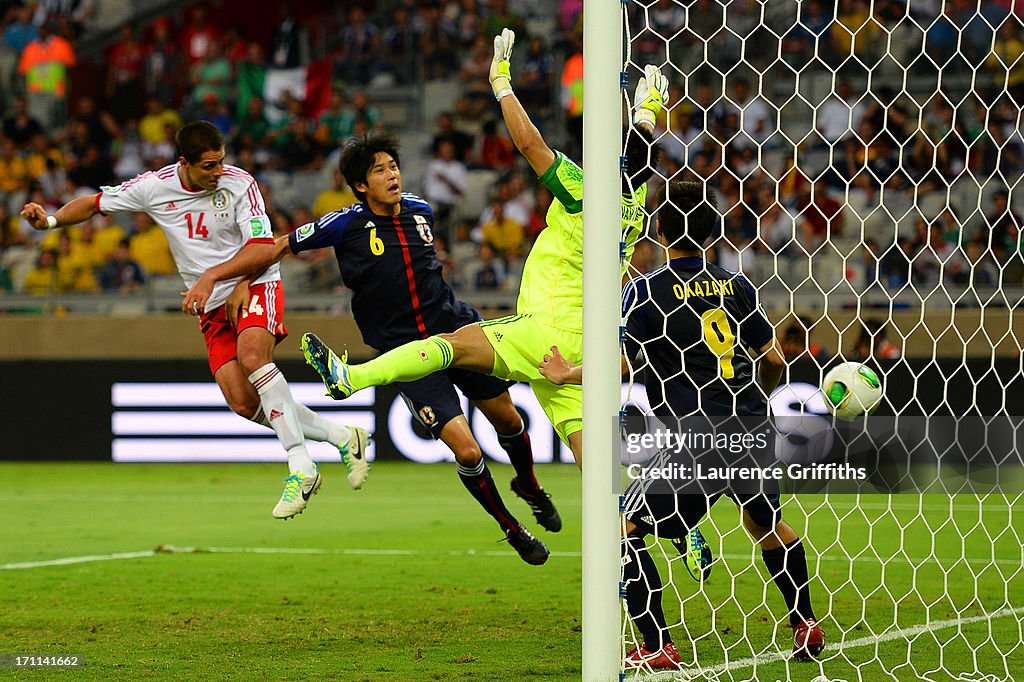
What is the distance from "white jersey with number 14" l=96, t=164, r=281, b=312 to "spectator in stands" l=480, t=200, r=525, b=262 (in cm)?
829

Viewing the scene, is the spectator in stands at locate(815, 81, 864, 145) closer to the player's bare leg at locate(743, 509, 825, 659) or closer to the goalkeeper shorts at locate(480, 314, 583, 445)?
the goalkeeper shorts at locate(480, 314, 583, 445)

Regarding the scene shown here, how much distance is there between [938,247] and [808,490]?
8.88m

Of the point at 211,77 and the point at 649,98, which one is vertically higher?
the point at 211,77

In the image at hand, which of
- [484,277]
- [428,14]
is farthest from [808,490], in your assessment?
[428,14]

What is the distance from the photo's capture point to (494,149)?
17.0m

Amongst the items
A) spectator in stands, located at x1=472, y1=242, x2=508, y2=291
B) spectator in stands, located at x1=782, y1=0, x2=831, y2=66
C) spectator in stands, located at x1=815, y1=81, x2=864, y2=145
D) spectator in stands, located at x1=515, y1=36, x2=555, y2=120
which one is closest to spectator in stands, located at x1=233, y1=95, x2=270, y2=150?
spectator in stands, located at x1=515, y1=36, x2=555, y2=120

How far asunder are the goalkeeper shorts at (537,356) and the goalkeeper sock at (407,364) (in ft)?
0.80

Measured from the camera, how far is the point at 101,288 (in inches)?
605

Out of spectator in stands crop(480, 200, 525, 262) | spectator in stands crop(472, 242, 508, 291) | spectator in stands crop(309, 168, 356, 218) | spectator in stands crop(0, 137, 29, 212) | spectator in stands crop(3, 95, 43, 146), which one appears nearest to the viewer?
spectator in stands crop(472, 242, 508, 291)

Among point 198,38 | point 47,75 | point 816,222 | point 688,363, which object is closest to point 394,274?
point 688,363

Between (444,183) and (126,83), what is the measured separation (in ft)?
18.5

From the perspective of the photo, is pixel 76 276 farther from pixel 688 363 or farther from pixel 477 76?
pixel 688 363

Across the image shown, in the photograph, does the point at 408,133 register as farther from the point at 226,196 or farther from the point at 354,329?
the point at 226,196

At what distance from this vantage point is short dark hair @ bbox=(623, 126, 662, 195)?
4.84 meters
